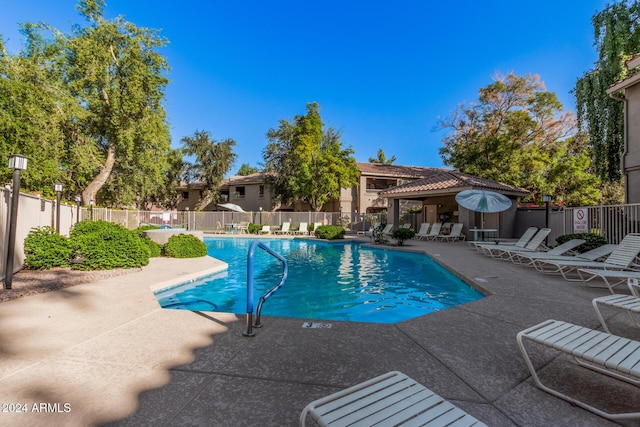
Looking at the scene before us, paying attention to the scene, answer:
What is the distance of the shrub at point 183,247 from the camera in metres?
10.1

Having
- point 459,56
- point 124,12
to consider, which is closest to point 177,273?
point 124,12

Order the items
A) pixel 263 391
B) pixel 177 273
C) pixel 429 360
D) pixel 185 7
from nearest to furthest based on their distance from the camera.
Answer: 1. pixel 263 391
2. pixel 429 360
3. pixel 177 273
4. pixel 185 7

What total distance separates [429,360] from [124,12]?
22941 mm

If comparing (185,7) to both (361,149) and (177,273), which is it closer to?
(177,273)

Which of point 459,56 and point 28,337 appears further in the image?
point 459,56

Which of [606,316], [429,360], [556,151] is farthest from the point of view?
[556,151]

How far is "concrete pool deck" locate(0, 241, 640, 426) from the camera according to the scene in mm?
2025

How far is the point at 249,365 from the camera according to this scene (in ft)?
8.71

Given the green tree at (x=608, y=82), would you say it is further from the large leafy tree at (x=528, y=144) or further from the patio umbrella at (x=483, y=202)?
the large leafy tree at (x=528, y=144)

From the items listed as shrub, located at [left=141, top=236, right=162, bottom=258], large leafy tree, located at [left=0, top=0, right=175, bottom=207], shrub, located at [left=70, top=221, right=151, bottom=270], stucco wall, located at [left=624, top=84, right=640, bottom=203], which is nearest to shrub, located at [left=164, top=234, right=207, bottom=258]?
shrub, located at [left=141, top=236, right=162, bottom=258]

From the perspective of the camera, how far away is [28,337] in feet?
10.7

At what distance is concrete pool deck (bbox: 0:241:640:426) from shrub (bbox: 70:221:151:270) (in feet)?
9.24

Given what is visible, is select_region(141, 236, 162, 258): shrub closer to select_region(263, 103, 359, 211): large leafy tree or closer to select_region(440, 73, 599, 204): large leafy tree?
select_region(263, 103, 359, 211): large leafy tree

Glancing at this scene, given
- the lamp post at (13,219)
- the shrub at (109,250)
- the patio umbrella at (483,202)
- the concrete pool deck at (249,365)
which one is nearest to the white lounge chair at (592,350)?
the concrete pool deck at (249,365)
